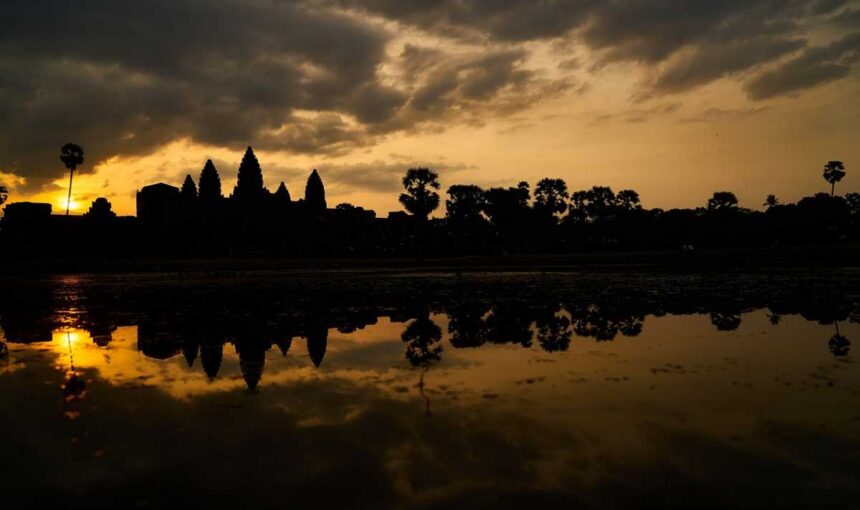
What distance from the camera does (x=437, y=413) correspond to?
22.1ft

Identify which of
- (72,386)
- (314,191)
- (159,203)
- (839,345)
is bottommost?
(72,386)

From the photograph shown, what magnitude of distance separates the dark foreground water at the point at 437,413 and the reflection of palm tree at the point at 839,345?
0.35 feet

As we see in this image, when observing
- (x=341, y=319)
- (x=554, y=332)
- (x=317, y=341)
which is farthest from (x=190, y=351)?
(x=554, y=332)

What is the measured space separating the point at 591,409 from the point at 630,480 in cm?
211

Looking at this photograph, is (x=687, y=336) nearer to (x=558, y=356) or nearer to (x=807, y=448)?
(x=558, y=356)

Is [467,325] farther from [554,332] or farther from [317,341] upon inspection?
[317,341]

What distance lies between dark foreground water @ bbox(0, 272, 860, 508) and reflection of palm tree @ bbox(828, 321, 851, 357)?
0.11 metres

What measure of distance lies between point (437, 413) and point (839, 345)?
29.3 feet

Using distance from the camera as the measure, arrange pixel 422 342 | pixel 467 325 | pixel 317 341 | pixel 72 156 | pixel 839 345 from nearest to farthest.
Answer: pixel 839 345, pixel 422 342, pixel 317 341, pixel 467 325, pixel 72 156

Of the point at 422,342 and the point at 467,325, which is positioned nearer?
the point at 422,342

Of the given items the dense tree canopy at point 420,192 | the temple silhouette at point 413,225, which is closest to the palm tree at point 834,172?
the temple silhouette at point 413,225

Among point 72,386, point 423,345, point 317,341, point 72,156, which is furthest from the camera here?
point 72,156

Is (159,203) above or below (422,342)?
above

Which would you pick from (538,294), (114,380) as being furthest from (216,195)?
(114,380)
